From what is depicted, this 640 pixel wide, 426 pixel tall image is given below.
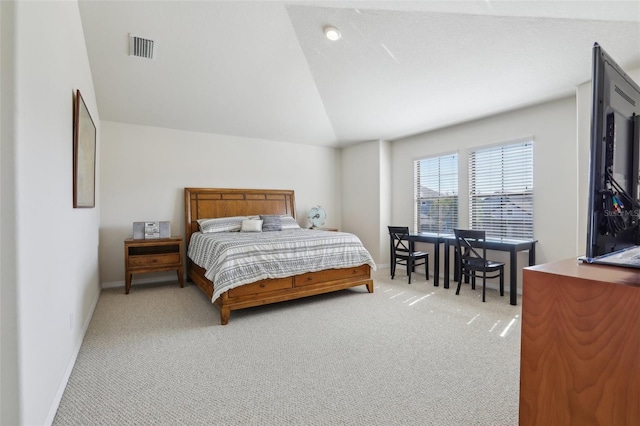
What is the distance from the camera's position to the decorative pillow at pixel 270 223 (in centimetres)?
509

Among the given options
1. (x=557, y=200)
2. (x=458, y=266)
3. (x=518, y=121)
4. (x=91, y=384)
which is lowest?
(x=91, y=384)

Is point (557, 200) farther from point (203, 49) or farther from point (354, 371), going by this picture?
point (203, 49)

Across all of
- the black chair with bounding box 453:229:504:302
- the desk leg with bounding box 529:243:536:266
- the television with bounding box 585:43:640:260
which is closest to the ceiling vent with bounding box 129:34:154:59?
the television with bounding box 585:43:640:260

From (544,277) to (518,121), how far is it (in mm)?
3889

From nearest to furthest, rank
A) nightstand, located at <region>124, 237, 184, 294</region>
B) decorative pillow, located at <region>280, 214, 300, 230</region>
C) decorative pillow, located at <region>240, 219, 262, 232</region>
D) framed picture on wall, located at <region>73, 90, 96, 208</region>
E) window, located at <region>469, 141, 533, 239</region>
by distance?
framed picture on wall, located at <region>73, 90, 96, 208</region> < window, located at <region>469, 141, 533, 239</region> < nightstand, located at <region>124, 237, 184, 294</region> < decorative pillow, located at <region>240, 219, 262, 232</region> < decorative pillow, located at <region>280, 214, 300, 230</region>

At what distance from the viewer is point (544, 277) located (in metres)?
1.06

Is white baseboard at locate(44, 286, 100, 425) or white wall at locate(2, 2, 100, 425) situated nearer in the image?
white wall at locate(2, 2, 100, 425)

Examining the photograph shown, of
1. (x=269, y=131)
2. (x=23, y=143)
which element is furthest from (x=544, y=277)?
(x=269, y=131)

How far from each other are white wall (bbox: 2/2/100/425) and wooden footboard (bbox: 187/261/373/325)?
126cm

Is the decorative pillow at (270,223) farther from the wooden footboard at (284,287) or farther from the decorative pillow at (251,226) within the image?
the wooden footboard at (284,287)

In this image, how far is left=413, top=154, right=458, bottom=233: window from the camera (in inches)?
196

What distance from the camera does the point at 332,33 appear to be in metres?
3.39

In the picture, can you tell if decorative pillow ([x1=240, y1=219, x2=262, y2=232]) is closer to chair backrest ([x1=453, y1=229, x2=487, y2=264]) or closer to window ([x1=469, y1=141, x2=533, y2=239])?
chair backrest ([x1=453, y1=229, x2=487, y2=264])

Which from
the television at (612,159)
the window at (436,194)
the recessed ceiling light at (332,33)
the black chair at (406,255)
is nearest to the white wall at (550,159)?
the window at (436,194)
